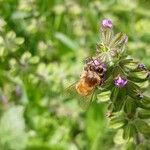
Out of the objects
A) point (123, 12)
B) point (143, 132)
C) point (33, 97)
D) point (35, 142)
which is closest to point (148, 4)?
point (123, 12)

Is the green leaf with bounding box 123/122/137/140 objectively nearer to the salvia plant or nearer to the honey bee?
the salvia plant

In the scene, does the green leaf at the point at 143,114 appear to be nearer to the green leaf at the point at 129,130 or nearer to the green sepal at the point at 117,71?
the green leaf at the point at 129,130

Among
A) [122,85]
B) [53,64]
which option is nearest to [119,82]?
[122,85]

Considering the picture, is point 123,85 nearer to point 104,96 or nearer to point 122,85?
point 122,85

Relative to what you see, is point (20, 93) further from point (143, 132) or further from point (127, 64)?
point (127, 64)

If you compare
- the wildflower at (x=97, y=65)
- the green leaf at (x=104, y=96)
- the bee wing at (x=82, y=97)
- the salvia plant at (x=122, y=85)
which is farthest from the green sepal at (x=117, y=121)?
the wildflower at (x=97, y=65)

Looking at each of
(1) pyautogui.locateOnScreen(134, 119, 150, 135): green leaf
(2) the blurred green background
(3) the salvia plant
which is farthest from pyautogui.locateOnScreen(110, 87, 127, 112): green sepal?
(2) the blurred green background
